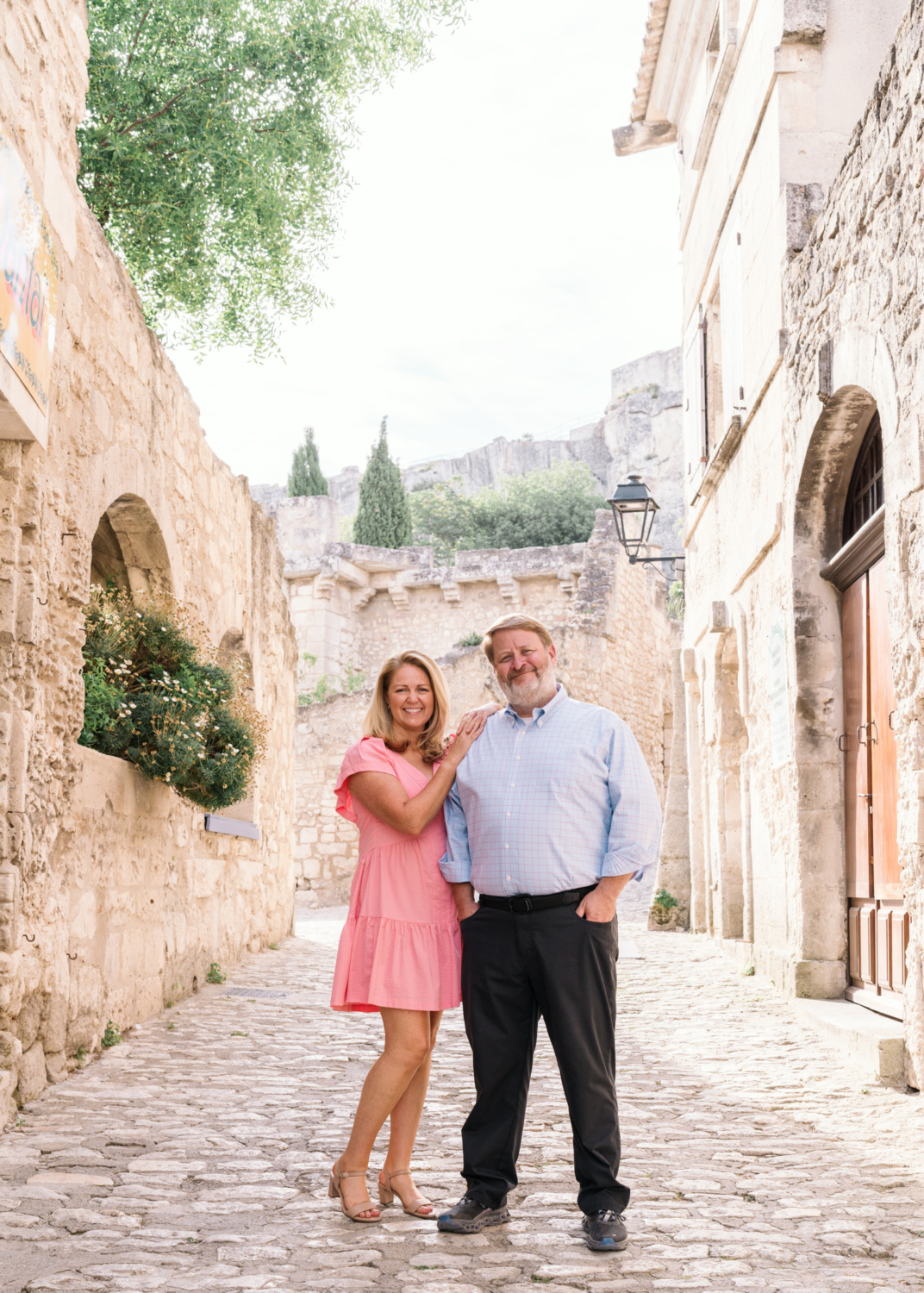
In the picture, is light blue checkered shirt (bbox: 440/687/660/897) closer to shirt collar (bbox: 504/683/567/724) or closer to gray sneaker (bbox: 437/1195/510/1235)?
shirt collar (bbox: 504/683/567/724)

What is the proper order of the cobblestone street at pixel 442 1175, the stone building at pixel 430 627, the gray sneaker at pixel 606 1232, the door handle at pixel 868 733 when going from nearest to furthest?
the cobblestone street at pixel 442 1175
the gray sneaker at pixel 606 1232
the door handle at pixel 868 733
the stone building at pixel 430 627

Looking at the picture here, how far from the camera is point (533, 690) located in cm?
312

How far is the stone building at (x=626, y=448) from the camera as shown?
128 ft

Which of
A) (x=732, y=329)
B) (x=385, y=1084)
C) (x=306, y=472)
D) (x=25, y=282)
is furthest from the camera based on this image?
(x=306, y=472)

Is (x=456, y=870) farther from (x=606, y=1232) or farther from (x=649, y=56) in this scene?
(x=649, y=56)

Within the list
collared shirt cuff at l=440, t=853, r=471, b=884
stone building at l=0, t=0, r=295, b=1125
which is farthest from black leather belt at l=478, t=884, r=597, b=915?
stone building at l=0, t=0, r=295, b=1125

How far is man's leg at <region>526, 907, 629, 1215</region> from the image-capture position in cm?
287

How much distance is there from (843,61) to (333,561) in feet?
53.6

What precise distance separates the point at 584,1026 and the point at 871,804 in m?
3.56

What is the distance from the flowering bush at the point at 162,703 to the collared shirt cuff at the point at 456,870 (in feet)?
9.42

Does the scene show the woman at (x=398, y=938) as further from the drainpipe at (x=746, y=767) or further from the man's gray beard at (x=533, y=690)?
the drainpipe at (x=746, y=767)

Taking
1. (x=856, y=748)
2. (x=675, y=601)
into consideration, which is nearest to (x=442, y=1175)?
(x=856, y=748)

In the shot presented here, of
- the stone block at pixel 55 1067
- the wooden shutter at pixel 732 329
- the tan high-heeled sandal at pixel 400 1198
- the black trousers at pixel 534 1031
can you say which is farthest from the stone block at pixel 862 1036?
the wooden shutter at pixel 732 329

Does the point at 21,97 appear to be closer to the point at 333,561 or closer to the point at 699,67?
the point at 699,67
